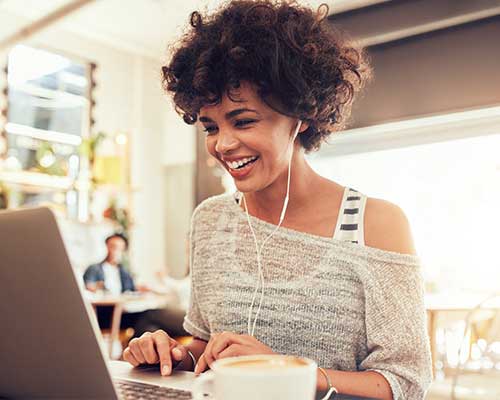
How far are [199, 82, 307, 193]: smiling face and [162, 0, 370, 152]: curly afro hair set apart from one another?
0.02 m

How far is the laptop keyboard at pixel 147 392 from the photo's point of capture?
2.53 ft

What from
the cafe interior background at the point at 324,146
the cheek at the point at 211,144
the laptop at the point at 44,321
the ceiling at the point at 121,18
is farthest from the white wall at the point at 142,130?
the laptop at the point at 44,321

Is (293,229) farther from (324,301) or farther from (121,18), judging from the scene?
(121,18)

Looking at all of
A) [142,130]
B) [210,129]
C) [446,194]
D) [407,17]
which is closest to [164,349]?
[210,129]

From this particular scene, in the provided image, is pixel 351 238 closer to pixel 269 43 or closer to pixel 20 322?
pixel 269 43

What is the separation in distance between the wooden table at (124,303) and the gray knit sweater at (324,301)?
329 cm

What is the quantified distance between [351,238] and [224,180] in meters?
3.62

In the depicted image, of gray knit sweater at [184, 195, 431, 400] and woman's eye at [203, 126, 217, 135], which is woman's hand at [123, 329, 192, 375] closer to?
gray knit sweater at [184, 195, 431, 400]

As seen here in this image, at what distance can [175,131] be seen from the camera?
695 centimetres

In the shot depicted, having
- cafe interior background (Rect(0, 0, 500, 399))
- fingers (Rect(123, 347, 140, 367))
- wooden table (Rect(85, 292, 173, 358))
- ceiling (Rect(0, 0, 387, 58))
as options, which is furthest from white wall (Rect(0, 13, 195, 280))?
fingers (Rect(123, 347, 140, 367))

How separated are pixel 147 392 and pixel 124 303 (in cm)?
412

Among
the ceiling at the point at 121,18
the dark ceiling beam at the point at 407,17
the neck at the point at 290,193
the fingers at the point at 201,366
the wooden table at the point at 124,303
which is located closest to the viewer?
the fingers at the point at 201,366

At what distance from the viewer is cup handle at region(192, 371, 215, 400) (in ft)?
2.18

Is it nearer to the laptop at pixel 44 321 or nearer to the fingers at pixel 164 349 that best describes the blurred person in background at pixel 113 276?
the fingers at pixel 164 349
